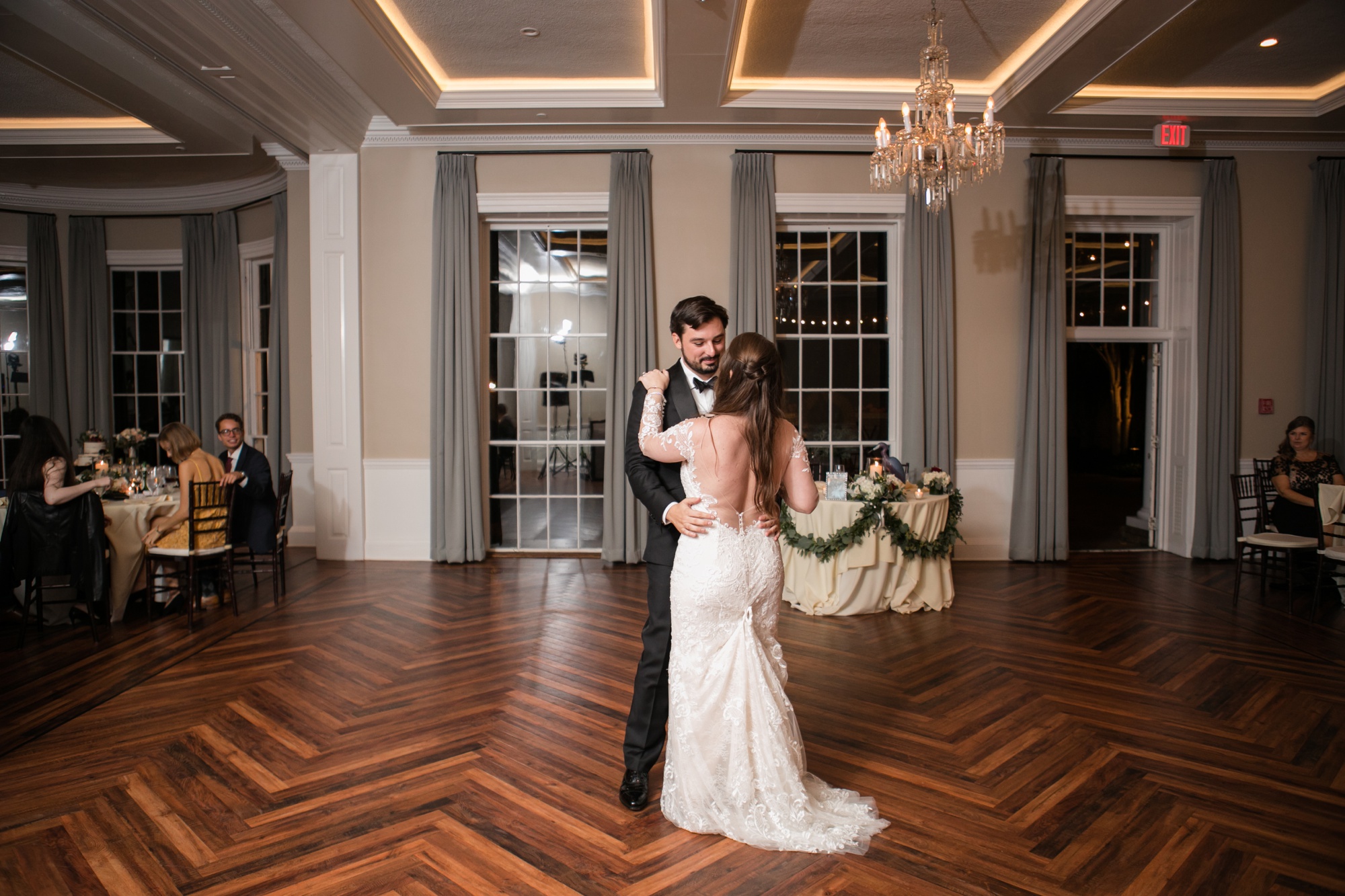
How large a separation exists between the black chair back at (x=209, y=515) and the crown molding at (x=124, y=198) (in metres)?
4.62

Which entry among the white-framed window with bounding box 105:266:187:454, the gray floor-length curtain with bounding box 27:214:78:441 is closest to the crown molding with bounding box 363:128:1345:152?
the white-framed window with bounding box 105:266:187:454

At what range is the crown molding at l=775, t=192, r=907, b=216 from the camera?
21.8 feet

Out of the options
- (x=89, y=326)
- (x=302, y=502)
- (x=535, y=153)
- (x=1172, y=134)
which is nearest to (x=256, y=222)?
(x=89, y=326)

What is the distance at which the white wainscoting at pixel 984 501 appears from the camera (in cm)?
676

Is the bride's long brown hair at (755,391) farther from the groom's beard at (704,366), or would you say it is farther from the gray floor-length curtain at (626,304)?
the gray floor-length curtain at (626,304)

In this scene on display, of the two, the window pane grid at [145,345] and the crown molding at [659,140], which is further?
the window pane grid at [145,345]

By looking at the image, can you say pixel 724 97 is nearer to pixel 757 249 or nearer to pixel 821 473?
pixel 757 249

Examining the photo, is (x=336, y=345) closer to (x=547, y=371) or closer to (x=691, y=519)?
(x=547, y=371)

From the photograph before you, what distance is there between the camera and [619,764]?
2887 mm

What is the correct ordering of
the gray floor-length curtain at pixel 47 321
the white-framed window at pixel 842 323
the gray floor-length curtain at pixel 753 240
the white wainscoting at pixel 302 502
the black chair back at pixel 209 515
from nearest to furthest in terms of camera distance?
the black chair back at pixel 209 515 → the gray floor-length curtain at pixel 753 240 → the white-framed window at pixel 842 323 → the white wainscoting at pixel 302 502 → the gray floor-length curtain at pixel 47 321

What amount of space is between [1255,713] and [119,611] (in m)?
6.52

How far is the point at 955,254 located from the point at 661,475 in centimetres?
521

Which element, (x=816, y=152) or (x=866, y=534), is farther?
(x=816, y=152)

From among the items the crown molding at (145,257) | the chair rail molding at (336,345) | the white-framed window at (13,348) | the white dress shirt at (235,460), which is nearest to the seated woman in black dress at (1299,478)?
the chair rail molding at (336,345)
